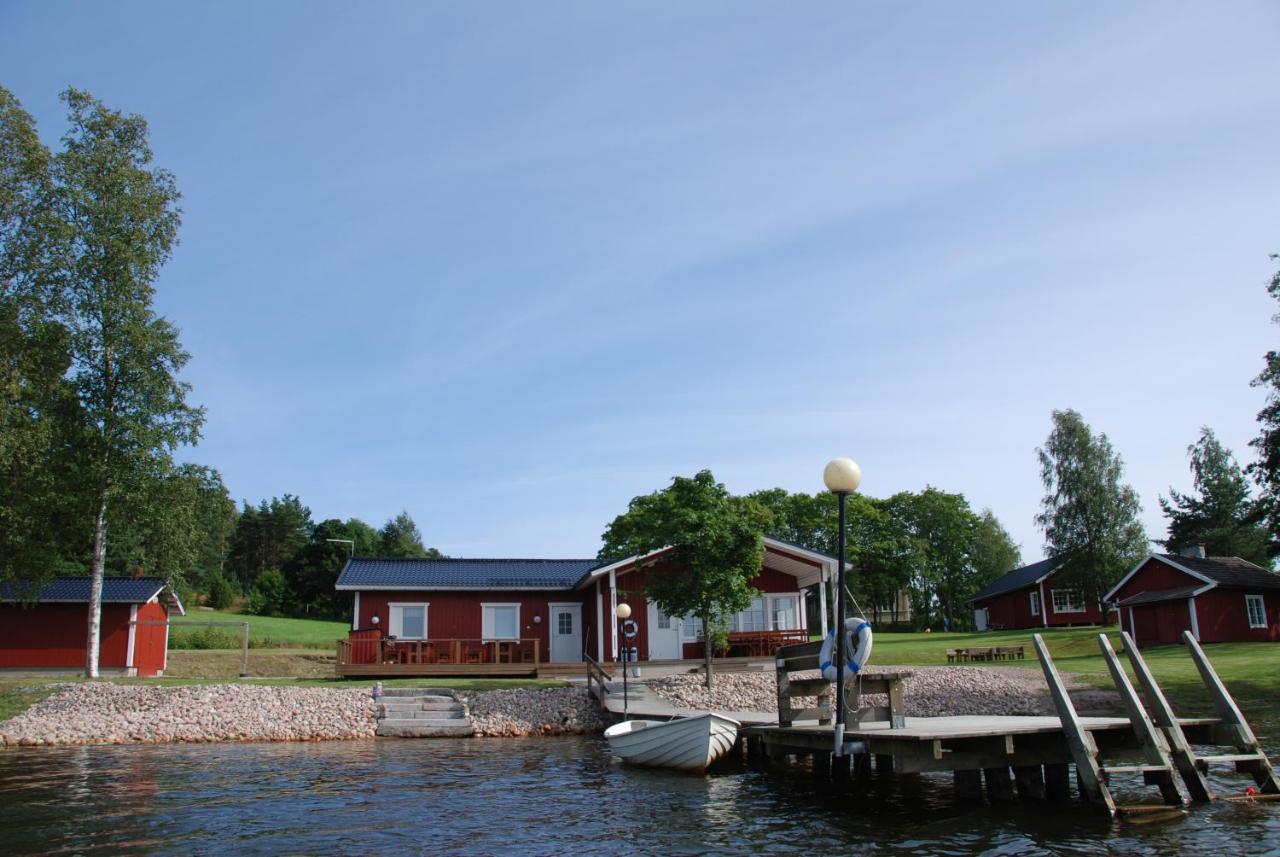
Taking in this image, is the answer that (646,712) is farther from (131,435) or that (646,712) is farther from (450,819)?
(131,435)

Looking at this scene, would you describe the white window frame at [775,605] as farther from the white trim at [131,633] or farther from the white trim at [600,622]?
the white trim at [131,633]

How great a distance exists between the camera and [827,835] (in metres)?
11.8

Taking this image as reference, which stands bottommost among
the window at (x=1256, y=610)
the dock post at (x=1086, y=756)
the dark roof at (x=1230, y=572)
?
the dock post at (x=1086, y=756)

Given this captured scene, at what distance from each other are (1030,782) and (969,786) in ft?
2.76

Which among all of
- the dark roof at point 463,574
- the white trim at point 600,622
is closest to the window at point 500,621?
the dark roof at point 463,574

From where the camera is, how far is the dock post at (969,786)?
13711 mm

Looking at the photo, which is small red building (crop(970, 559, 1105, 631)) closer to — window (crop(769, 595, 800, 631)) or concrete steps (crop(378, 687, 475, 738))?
window (crop(769, 595, 800, 631))

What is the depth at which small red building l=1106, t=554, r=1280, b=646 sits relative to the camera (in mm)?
37781

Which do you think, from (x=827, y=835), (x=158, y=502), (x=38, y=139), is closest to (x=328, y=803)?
(x=827, y=835)

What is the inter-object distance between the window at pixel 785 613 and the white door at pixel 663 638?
3.47 m

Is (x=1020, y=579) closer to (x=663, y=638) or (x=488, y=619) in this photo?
(x=663, y=638)

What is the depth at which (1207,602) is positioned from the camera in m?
37.9

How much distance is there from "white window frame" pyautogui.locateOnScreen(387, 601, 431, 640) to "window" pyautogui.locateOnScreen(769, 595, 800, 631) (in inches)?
477

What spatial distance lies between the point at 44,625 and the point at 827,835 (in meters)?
32.8
